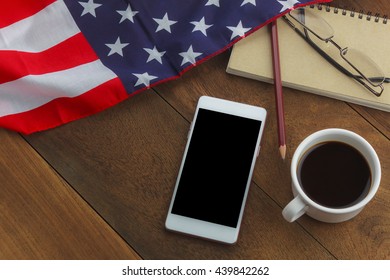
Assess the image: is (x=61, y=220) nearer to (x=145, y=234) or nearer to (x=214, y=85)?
(x=145, y=234)

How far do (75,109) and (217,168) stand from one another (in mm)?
178

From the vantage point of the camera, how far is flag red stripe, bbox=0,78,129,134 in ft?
2.04

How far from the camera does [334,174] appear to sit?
549 millimetres

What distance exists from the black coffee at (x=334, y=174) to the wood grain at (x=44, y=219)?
0.20m

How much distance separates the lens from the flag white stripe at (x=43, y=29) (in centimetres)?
65

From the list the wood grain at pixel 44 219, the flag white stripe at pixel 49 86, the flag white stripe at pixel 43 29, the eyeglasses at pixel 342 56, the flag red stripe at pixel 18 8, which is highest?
the flag red stripe at pixel 18 8

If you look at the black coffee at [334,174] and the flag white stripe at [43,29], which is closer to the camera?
the black coffee at [334,174]

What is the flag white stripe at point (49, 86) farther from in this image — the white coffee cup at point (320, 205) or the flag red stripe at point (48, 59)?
the white coffee cup at point (320, 205)

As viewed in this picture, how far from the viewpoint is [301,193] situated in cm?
52

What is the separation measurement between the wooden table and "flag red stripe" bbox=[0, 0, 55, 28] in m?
0.14

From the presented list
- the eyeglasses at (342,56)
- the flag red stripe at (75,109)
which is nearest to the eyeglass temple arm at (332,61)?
the eyeglasses at (342,56)

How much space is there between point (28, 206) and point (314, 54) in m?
0.36

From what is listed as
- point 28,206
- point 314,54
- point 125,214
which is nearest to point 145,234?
point 125,214

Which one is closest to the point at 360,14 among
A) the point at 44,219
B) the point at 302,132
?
the point at 302,132
